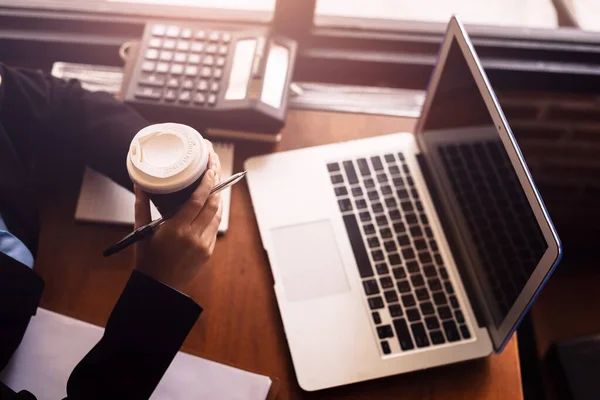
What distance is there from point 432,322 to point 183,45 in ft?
1.76

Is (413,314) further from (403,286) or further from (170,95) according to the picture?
(170,95)

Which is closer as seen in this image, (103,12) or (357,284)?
(357,284)

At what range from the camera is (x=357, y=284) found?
74cm

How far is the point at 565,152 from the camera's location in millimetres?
1192

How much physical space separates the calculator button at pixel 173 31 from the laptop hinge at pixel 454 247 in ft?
1.36

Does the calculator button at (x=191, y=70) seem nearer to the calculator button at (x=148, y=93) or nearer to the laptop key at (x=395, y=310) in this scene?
the calculator button at (x=148, y=93)

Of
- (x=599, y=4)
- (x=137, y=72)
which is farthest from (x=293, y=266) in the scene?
(x=599, y=4)

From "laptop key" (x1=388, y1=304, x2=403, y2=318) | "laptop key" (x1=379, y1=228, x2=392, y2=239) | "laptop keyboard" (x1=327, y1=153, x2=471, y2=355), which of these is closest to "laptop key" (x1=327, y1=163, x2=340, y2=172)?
"laptop keyboard" (x1=327, y1=153, x2=471, y2=355)

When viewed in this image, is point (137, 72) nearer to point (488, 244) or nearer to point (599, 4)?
point (488, 244)

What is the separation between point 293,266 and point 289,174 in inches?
5.8

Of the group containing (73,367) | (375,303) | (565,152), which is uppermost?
(565,152)

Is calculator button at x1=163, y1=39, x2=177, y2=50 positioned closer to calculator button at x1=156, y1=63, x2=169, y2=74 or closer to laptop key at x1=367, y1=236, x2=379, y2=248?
calculator button at x1=156, y1=63, x2=169, y2=74

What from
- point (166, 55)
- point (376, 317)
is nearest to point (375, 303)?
point (376, 317)

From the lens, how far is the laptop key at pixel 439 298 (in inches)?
28.5
